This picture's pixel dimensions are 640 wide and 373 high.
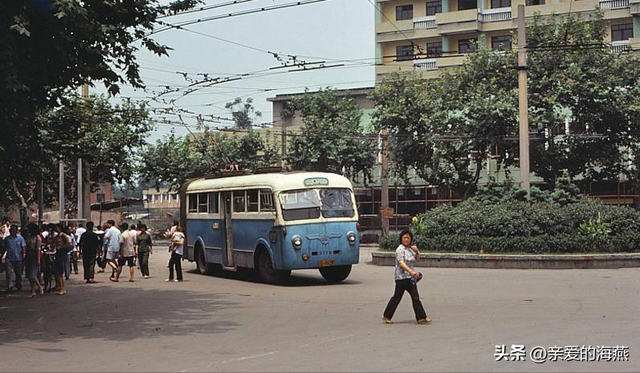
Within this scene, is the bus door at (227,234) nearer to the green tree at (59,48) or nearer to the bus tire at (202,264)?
the bus tire at (202,264)

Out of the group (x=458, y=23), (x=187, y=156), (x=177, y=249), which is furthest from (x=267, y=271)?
(x=458, y=23)

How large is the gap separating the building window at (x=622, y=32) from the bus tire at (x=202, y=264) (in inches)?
1386

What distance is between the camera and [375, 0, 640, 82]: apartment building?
171ft

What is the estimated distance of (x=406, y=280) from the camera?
13.5 m

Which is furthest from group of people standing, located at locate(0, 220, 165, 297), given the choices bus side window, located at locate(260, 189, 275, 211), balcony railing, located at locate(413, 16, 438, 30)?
balcony railing, located at locate(413, 16, 438, 30)

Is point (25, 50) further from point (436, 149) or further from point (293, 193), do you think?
point (436, 149)

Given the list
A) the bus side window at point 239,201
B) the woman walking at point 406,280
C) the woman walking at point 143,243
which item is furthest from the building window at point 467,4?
the woman walking at point 406,280

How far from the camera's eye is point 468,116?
41125 mm

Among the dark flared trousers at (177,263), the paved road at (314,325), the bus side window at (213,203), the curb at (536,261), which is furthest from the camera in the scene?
the bus side window at (213,203)

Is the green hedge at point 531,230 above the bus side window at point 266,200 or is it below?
below

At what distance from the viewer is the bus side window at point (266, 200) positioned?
72.2 feet

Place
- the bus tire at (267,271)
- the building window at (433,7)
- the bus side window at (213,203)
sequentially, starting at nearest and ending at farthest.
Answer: the bus tire at (267,271) → the bus side window at (213,203) → the building window at (433,7)

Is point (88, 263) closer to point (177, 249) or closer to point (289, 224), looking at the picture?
point (177, 249)

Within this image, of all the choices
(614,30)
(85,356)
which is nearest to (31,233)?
(85,356)
